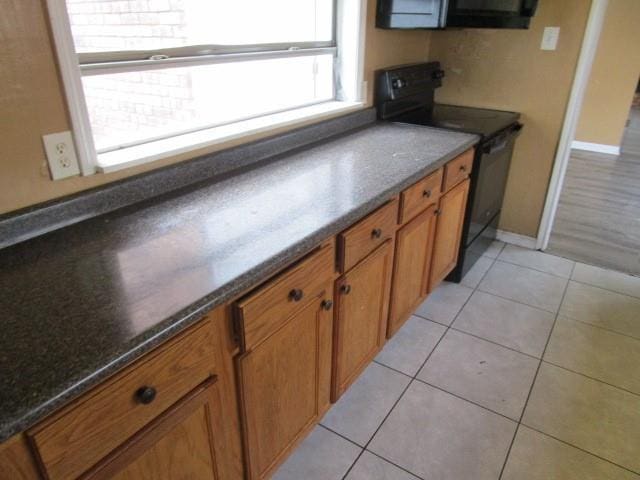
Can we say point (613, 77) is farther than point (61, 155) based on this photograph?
Yes

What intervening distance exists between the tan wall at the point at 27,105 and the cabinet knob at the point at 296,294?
65 cm

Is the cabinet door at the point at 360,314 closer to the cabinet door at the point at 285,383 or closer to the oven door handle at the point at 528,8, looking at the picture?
the cabinet door at the point at 285,383

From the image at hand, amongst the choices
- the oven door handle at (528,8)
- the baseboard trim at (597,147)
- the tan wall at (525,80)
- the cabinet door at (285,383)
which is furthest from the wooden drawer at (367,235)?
the baseboard trim at (597,147)

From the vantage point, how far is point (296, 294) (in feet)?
3.82

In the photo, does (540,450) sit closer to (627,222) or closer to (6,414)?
(6,414)

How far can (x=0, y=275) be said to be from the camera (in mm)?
976

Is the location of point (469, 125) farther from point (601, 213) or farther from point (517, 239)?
point (601, 213)

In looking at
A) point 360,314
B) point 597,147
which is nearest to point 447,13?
point 360,314

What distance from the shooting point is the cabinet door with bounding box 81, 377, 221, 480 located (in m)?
0.81

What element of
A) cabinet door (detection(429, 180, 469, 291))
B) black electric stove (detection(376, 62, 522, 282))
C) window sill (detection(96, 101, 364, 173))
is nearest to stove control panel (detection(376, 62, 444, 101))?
black electric stove (detection(376, 62, 522, 282))

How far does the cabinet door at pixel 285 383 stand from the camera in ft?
3.69

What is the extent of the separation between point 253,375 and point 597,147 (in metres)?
5.27

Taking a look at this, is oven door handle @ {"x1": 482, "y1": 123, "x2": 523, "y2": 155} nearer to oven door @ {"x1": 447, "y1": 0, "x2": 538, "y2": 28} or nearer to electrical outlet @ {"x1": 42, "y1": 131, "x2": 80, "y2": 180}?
oven door @ {"x1": 447, "y1": 0, "x2": 538, "y2": 28}

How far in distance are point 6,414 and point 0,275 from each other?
0.47m
